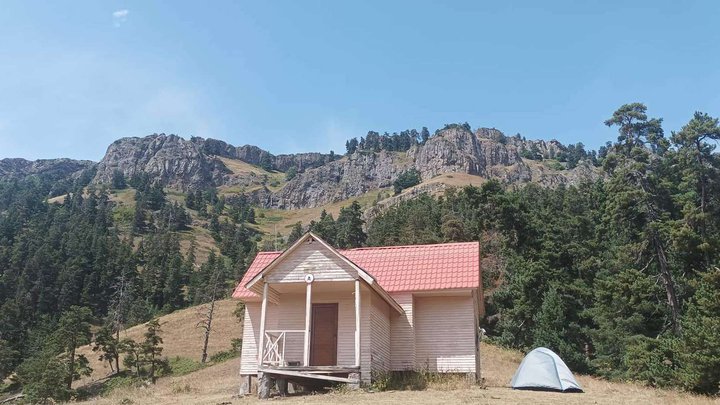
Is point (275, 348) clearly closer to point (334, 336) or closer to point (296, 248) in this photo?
point (334, 336)

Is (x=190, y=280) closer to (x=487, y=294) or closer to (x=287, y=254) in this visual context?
(x=487, y=294)

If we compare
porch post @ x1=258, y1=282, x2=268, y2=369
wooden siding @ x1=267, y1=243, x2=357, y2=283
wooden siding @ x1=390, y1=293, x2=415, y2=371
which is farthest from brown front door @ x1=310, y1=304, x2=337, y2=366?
wooden siding @ x1=390, y1=293, x2=415, y2=371

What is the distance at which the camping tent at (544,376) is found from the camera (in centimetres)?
1966

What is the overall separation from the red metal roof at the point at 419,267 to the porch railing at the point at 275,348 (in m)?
2.32

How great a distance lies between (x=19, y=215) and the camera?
536ft

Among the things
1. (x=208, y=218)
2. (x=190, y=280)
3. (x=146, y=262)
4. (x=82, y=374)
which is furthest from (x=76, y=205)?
(x=82, y=374)

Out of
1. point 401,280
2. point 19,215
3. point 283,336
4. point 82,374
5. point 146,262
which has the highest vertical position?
point 19,215

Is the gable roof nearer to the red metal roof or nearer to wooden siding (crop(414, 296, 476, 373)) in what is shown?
the red metal roof

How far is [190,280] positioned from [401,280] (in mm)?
93958

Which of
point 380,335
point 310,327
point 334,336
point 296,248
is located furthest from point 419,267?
point 296,248

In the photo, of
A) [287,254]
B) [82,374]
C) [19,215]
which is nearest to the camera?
[287,254]

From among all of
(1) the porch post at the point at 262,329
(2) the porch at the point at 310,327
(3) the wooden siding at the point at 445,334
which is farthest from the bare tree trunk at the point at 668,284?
(1) the porch post at the point at 262,329

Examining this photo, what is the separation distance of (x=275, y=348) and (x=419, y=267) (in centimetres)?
679

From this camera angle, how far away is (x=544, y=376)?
20.0m
